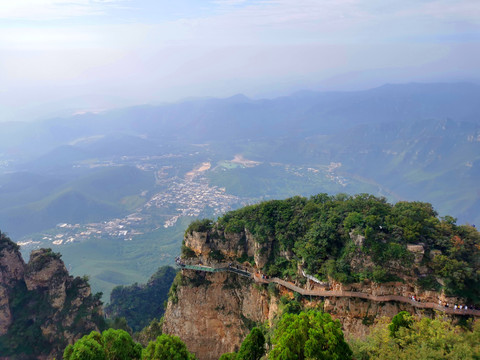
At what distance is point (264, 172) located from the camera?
163750 millimetres

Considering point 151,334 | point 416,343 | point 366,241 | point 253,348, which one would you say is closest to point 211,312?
point 151,334

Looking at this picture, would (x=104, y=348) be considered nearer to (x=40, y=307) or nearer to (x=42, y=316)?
(x=42, y=316)

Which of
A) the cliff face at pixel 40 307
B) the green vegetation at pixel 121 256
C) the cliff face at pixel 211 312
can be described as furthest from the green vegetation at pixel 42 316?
the green vegetation at pixel 121 256

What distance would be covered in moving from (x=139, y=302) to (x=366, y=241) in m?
42.2

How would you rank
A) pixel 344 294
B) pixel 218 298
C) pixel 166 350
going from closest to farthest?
pixel 166 350
pixel 344 294
pixel 218 298

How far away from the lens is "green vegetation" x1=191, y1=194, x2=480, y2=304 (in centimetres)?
2245

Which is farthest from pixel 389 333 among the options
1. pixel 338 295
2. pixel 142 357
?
pixel 142 357

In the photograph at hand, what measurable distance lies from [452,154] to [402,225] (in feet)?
525

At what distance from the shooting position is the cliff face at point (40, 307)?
34.7 m

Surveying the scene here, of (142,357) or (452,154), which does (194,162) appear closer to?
(452,154)

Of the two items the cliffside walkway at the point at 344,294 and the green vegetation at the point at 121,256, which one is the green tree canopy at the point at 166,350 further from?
the green vegetation at the point at 121,256

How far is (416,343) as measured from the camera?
55.1ft

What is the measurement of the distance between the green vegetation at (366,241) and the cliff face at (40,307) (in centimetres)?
1937

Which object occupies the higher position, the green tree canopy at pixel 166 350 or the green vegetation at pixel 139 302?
the green tree canopy at pixel 166 350
